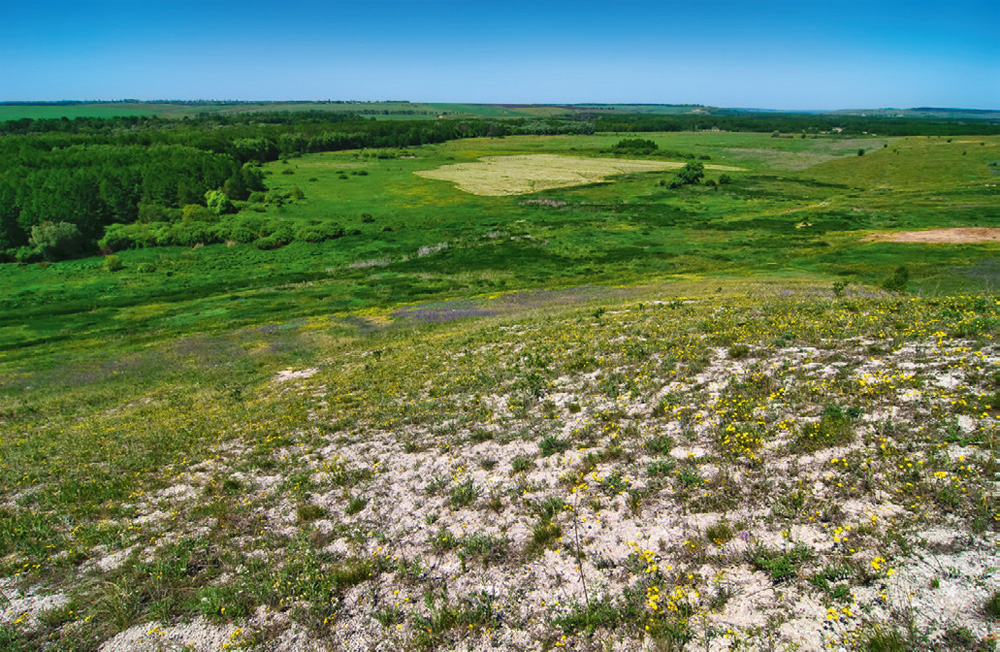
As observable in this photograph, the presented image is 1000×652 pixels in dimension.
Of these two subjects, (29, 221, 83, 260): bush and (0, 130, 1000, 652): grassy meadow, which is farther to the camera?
(29, 221, 83, 260): bush

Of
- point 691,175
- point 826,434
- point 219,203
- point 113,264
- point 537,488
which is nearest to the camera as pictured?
point 826,434

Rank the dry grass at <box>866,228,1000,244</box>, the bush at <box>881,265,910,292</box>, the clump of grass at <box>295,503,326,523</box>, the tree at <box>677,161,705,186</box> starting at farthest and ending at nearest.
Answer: the tree at <box>677,161,705,186</box>
the dry grass at <box>866,228,1000,244</box>
the bush at <box>881,265,910,292</box>
the clump of grass at <box>295,503,326,523</box>

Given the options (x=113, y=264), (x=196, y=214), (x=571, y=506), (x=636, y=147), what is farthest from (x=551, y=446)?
(x=636, y=147)

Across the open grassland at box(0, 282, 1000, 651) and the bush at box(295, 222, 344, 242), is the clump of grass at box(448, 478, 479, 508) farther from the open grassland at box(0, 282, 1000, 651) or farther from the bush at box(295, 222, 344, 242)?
the bush at box(295, 222, 344, 242)

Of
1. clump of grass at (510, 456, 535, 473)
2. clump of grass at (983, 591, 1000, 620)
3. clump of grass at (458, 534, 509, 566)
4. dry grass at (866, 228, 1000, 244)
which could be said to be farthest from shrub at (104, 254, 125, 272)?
dry grass at (866, 228, 1000, 244)

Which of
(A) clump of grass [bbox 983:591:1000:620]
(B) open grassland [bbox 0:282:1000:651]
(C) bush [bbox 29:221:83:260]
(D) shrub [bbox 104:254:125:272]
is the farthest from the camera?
(C) bush [bbox 29:221:83:260]

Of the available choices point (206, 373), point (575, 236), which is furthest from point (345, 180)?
point (206, 373)

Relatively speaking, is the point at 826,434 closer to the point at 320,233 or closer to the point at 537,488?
the point at 537,488
